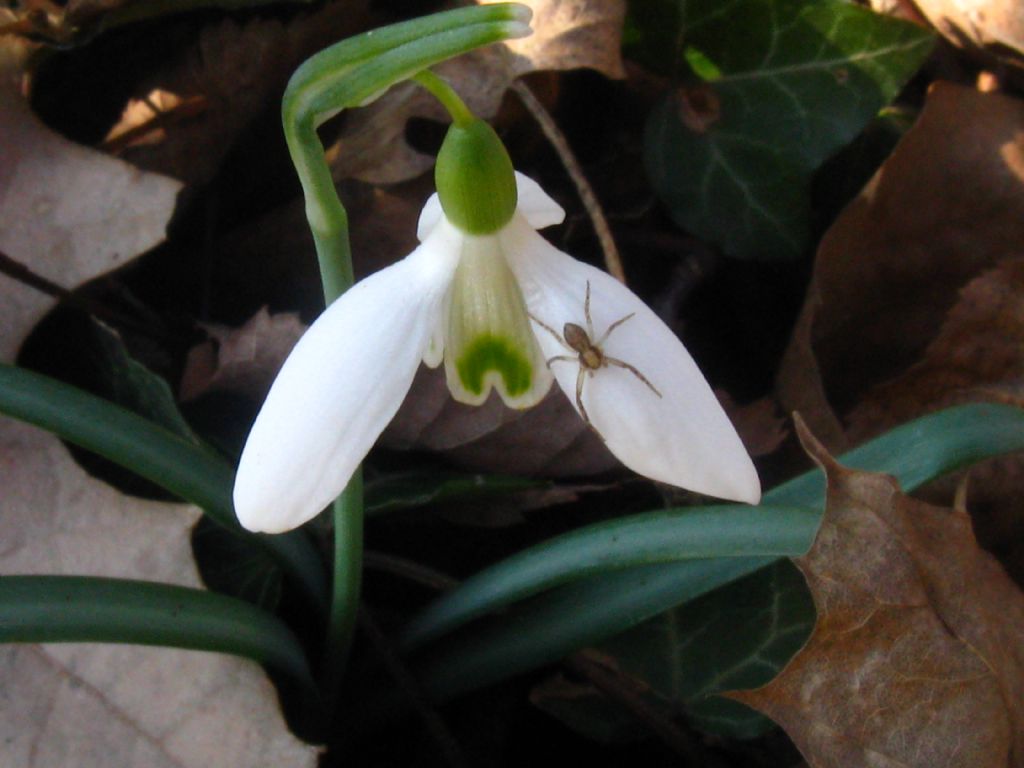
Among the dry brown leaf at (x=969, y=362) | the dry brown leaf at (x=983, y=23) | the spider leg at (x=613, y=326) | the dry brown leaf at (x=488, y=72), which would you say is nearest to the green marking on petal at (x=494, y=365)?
the spider leg at (x=613, y=326)

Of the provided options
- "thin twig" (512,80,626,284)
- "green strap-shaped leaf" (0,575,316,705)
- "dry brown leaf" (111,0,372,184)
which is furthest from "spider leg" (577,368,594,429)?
"dry brown leaf" (111,0,372,184)

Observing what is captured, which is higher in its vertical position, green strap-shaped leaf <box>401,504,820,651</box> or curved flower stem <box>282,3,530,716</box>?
curved flower stem <box>282,3,530,716</box>

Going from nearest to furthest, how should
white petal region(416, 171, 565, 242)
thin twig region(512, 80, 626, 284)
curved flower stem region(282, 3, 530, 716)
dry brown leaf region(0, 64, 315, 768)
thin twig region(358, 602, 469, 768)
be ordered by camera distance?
curved flower stem region(282, 3, 530, 716), white petal region(416, 171, 565, 242), dry brown leaf region(0, 64, 315, 768), thin twig region(358, 602, 469, 768), thin twig region(512, 80, 626, 284)

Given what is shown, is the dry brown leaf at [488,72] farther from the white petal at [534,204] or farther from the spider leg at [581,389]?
the spider leg at [581,389]

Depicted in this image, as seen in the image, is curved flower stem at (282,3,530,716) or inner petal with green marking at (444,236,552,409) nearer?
curved flower stem at (282,3,530,716)

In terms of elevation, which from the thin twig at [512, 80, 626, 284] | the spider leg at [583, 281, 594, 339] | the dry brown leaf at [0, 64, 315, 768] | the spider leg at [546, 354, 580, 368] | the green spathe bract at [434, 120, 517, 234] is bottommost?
the dry brown leaf at [0, 64, 315, 768]

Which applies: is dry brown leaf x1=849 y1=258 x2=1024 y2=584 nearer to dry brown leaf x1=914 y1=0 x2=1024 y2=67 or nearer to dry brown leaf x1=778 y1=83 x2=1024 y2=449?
dry brown leaf x1=778 y1=83 x2=1024 y2=449

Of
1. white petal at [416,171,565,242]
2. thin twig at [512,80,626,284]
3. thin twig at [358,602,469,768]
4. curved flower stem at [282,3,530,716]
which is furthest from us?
thin twig at [512,80,626,284]
